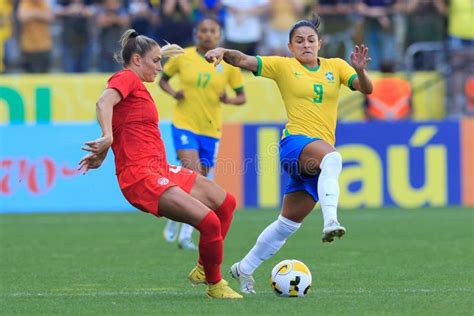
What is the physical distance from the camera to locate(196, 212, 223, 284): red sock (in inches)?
325

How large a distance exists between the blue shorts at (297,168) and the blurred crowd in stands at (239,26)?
11314 mm

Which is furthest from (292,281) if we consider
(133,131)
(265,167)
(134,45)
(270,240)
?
(265,167)

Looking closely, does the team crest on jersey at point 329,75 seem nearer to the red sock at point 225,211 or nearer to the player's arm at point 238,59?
the player's arm at point 238,59

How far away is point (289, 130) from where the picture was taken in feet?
29.8

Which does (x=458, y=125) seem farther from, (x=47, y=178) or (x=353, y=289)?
(x=353, y=289)

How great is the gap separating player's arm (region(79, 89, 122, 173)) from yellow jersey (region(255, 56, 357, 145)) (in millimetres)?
1485

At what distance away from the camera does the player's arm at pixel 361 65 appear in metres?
8.88

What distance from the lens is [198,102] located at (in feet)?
44.0

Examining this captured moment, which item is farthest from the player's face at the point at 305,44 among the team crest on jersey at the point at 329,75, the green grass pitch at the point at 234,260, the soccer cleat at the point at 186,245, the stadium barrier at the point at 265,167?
the stadium barrier at the point at 265,167

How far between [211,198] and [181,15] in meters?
11.6

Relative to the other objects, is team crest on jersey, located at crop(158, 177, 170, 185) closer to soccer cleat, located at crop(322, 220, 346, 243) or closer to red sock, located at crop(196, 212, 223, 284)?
red sock, located at crop(196, 212, 223, 284)

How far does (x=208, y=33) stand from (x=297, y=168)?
460 centimetres

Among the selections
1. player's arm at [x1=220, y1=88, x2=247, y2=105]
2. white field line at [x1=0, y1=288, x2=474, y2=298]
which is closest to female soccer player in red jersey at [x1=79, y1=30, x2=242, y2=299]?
white field line at [x1=0, y1=288, x2=474, y2=298]

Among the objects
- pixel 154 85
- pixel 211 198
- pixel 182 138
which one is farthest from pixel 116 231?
pixel 211 198
